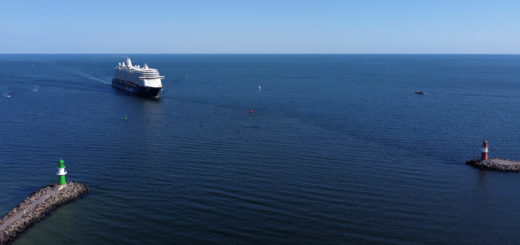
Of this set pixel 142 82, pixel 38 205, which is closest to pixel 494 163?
pixel 38 205

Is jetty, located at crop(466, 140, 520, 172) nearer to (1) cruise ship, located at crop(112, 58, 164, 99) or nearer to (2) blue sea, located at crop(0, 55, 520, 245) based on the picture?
(2) blue sea, located at crop(0, 55, 520, 245)

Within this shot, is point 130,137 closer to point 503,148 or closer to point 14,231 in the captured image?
point 14,231

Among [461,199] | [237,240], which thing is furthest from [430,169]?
[237,240]

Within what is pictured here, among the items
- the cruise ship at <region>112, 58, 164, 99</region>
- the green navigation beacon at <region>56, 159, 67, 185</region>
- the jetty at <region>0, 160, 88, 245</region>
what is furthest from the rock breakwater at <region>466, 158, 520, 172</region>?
the cruise ship at <region>112, 58, 164, 99</region>

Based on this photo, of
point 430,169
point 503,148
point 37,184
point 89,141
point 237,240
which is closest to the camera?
point 237,240

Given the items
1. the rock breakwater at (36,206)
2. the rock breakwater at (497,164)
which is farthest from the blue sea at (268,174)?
the rock breakwater at (497,164)

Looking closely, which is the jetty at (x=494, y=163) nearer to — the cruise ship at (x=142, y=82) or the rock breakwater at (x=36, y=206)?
the rock breakwater at (x=36, y=206)

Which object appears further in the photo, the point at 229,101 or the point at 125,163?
the point at 229,101
